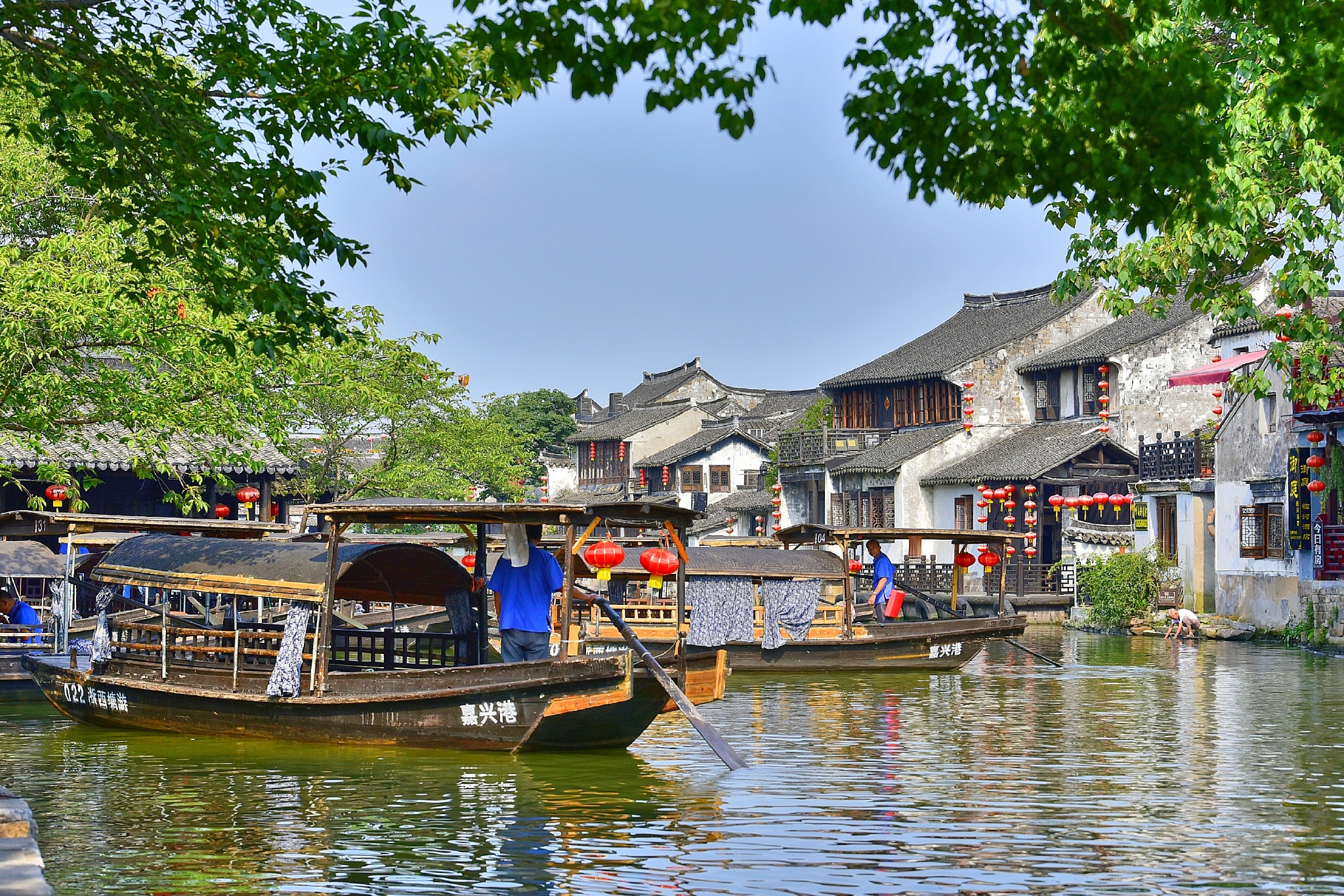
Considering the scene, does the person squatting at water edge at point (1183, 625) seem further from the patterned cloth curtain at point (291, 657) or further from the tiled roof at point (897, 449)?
the patterned cloth curtain at point (291, 657)

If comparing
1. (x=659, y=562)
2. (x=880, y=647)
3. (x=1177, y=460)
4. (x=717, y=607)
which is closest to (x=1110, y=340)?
(x=1177, y=460)

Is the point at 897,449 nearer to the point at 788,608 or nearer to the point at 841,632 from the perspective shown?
the point at 841,632

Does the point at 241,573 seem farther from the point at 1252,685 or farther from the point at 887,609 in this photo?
the point at 1252,685

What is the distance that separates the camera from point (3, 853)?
279 inches

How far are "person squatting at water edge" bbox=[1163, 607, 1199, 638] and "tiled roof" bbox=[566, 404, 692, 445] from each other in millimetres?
34604

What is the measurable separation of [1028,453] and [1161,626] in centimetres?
899

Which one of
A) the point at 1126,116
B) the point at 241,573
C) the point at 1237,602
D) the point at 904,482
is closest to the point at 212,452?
the point at 241,573

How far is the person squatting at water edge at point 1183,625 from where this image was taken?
101 ft

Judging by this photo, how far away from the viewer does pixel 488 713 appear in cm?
1385

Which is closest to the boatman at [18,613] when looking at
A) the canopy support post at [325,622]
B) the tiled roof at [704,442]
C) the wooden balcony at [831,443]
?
the canopy support post at [325,622]

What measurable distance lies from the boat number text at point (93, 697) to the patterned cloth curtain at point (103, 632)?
35 centimetres

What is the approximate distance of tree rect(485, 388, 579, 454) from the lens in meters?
71.9

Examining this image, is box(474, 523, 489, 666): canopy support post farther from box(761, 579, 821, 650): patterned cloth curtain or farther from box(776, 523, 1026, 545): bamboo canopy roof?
box(761, 579, 821, 650): patterned cloth curtain

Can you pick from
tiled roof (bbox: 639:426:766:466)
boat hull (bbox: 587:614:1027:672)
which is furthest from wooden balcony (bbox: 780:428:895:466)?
boat hull (bbox: 587:614:1027:672)
